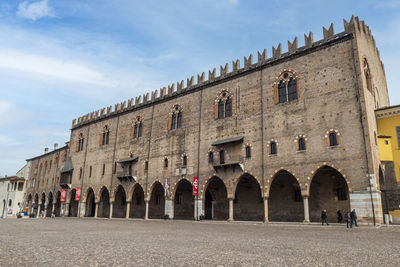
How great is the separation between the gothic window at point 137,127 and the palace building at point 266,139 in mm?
142

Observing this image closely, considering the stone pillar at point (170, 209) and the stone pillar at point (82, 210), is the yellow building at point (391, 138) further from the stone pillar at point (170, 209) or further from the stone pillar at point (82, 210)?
the stone pillar at point (82, 210)

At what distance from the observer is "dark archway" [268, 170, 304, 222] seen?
2409 centimetres

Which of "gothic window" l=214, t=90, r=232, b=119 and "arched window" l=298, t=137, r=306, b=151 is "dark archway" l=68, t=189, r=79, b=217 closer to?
"gothic window" l=214, t=90, r=232, b=119

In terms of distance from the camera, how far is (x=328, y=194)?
75.3ft

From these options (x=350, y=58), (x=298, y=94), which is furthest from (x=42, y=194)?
(x=350, y=58)

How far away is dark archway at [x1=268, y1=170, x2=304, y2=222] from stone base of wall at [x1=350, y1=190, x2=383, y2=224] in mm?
5579

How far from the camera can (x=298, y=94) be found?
75.0 feet

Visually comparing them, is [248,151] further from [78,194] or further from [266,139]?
[78,194]

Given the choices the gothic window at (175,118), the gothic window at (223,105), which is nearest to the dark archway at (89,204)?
the gothic window at (175,118)

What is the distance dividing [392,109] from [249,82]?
34.9 feet

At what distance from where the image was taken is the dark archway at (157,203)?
33.8 metres

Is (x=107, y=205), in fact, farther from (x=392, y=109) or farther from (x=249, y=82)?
(x=392, y=109)

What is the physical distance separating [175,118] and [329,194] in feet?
52.0

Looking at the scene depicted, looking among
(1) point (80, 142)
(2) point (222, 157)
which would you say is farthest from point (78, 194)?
(2) point (222, 157)
